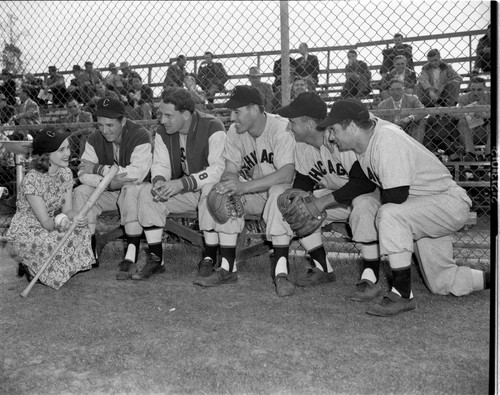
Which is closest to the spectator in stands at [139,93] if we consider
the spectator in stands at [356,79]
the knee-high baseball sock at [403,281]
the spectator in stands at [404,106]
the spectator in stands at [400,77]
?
the spectator in stands at [356,79]

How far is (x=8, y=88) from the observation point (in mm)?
8664

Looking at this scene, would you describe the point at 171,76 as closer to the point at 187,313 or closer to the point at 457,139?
the point at 457,139

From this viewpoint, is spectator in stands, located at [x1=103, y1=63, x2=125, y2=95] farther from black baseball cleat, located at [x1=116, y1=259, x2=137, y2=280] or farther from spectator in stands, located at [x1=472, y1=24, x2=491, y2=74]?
spectator in stands, located at [x1=472, y1=24, x2=491, y2=74]

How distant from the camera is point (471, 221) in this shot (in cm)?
383

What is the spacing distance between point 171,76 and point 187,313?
178 inches

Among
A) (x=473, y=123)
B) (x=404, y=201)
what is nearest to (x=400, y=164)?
(x=404, y=201)

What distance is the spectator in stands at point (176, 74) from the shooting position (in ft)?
22.8

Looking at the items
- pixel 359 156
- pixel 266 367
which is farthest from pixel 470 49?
pixel 266 367

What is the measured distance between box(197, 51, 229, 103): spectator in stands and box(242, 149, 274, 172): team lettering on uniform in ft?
8.51

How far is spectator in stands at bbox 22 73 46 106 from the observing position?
9518mm

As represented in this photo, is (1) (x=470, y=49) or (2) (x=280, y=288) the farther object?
(1) (x=470, y=49)

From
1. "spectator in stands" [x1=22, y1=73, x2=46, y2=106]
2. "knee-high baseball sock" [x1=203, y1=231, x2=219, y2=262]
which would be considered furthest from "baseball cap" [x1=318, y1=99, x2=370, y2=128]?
"spectator in stands" [x1=22, y1=73, x2=46, y2=106]

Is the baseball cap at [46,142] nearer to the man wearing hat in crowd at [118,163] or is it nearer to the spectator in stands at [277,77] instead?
the man wearing hat in crowd at [118,163]

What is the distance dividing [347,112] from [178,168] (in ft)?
5.61
